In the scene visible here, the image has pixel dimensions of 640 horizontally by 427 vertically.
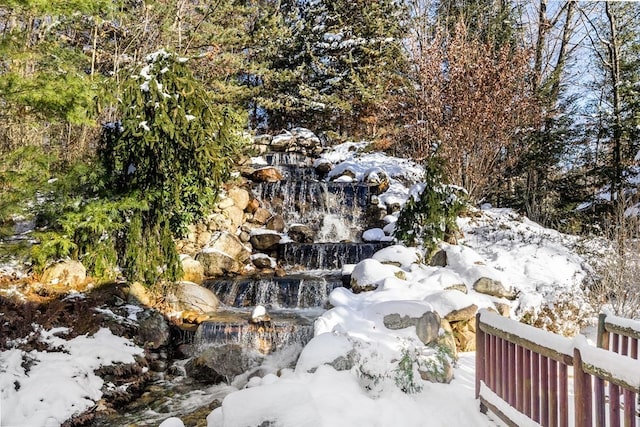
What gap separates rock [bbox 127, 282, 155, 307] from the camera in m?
6.70

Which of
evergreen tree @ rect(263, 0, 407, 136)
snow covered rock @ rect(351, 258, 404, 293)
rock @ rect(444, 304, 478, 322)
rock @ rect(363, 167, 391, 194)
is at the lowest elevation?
rock @ rect(444, 304, 478, 322)

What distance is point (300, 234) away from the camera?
400 inches

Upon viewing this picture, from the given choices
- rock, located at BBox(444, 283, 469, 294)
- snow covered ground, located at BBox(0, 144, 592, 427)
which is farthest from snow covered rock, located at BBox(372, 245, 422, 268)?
rock, located at BBox(444, 283, 469, 294)

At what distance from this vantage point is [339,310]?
5.58 meters

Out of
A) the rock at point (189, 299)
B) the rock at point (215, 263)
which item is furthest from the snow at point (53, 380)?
the rock at point (215, 263)

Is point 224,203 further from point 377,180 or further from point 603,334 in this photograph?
point 603,334

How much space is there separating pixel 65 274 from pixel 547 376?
22.0 feet

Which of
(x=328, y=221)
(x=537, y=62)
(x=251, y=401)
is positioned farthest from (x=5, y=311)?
(x=537, y=62)

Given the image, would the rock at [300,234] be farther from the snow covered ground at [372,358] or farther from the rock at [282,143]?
the rock at [282,143]

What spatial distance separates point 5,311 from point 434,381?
5.16m

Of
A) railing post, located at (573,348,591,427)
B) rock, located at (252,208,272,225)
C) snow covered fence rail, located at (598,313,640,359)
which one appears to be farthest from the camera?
rock, located at (252,208,272,225)

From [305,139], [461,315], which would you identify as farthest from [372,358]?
[305,139]

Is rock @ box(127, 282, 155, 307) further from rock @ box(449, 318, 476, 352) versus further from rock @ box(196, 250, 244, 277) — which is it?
rock @ box(449, 318, 476, 352)

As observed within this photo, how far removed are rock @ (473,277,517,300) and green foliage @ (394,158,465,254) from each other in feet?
3.87
